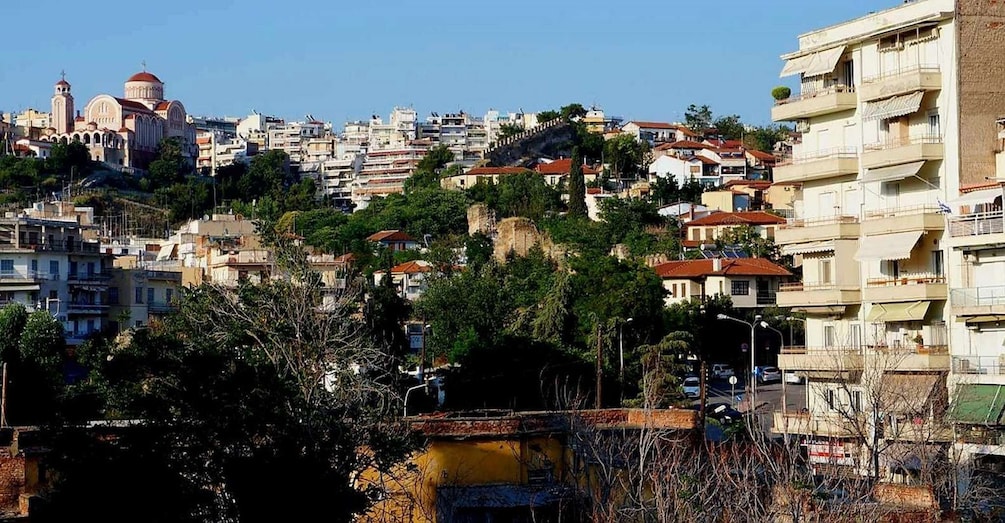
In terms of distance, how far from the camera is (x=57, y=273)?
7288 cm

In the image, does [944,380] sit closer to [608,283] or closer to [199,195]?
[608,283]

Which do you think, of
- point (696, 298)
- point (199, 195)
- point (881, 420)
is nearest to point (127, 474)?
point (881, 420)

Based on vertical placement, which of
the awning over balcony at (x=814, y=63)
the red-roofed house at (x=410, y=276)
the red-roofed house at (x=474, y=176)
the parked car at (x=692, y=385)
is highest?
the red-roofed house at (x=474, y=176)

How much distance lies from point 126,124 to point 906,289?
5341 inches

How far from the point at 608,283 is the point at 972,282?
3138cm

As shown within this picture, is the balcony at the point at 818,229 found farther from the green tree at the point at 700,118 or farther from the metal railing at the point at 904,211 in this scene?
the green tree at the point at 700,118

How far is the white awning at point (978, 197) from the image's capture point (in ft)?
104

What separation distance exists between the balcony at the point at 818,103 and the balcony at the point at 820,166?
857 millimetres

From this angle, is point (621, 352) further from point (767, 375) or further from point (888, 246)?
point (888, 246)

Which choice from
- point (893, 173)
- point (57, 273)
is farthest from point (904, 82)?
point (57, 273)

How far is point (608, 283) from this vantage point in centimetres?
6372

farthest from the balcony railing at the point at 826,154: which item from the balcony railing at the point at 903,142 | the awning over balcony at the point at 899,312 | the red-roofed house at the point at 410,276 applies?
the red-roofed house at the point at 410,276

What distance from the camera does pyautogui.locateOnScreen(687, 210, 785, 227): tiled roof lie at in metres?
87.8

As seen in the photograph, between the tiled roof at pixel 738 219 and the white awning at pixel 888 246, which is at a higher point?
the tiled roof at pixel 738 219
